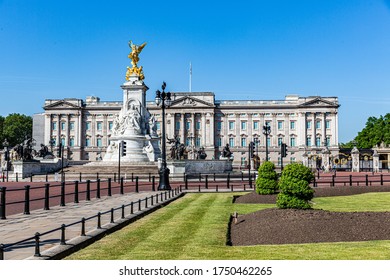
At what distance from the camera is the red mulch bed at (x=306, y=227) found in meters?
11.1

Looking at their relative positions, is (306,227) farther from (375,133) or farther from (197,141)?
(197,141)

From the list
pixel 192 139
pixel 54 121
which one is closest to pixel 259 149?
pixel 192 139

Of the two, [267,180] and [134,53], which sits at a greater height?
[134,53]

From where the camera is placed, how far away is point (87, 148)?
449 feet

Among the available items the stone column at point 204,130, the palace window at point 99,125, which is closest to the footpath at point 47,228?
the stone column at point 204,130

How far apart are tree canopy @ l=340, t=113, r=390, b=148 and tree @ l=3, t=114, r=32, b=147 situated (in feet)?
306

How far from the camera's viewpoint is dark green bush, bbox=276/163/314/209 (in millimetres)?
14875

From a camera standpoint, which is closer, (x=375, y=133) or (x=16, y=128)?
(x=375, y=133)

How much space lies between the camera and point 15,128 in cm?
13862

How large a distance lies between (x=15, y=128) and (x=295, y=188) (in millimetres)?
135695

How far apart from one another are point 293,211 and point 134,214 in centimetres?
535

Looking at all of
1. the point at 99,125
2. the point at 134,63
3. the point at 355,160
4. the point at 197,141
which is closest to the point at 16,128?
the point at 99,125

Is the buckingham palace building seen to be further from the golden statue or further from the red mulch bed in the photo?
the red mulch bed

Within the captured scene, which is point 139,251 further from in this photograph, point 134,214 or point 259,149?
point 259,149
